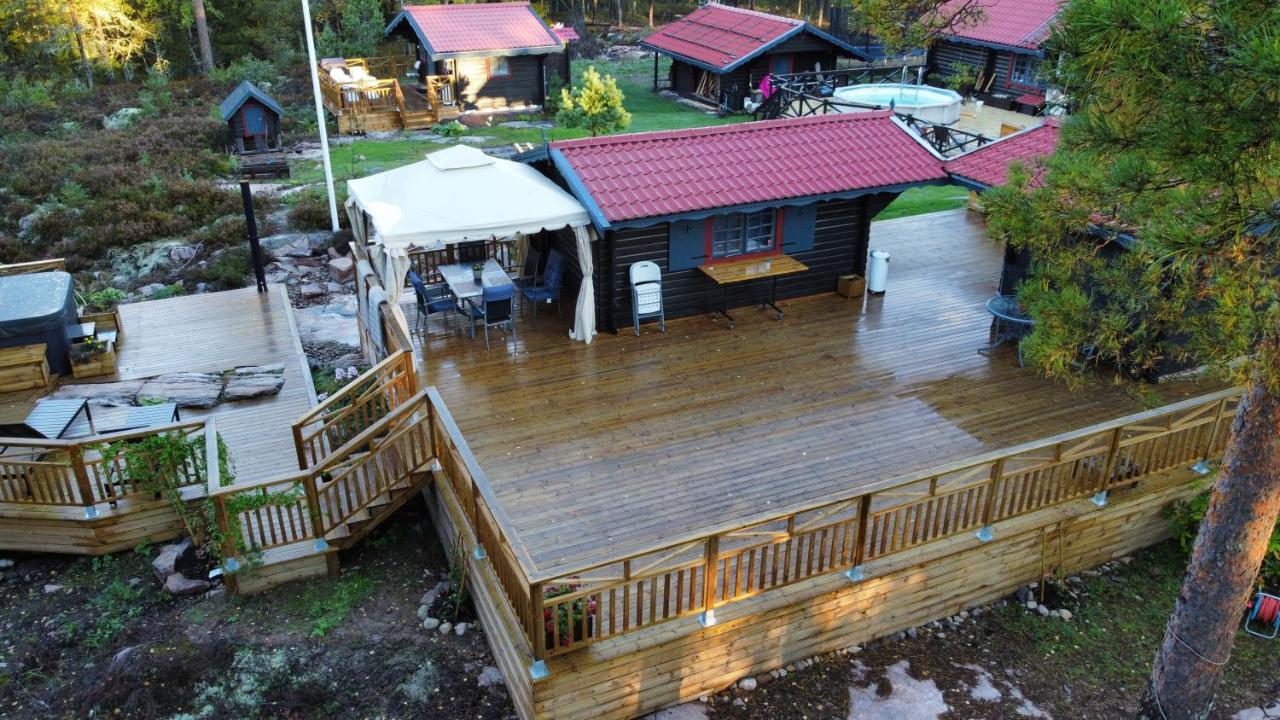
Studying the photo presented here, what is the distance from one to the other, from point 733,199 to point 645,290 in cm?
158

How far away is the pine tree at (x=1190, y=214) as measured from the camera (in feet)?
16.1

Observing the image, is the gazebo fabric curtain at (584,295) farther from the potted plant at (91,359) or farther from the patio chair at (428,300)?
the potted plant at (91,359)

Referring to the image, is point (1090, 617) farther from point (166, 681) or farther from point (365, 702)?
point (166, 681)

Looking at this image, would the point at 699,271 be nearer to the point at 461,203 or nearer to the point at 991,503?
the point at 461,203

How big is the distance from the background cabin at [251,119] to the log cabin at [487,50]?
20.0 feet

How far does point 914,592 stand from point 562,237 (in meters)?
6.65

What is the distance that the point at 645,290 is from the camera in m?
12.0

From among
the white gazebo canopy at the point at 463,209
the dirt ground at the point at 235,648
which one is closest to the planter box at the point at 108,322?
the white gazebo canopy at the point at 463,209

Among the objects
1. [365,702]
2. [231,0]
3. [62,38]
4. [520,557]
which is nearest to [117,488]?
[365,702]

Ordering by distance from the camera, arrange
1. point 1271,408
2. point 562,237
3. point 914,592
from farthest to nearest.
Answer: point 562,237 → point 914,592 → point 1271,408

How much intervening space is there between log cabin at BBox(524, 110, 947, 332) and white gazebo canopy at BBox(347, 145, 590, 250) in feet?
1.48

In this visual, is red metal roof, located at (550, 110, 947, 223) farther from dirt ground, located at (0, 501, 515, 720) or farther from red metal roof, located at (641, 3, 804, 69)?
red metal roof, located at (641, 3, 804, 69)

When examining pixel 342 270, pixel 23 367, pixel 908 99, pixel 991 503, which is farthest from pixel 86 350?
pixel 908 99

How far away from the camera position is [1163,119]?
5375mm
